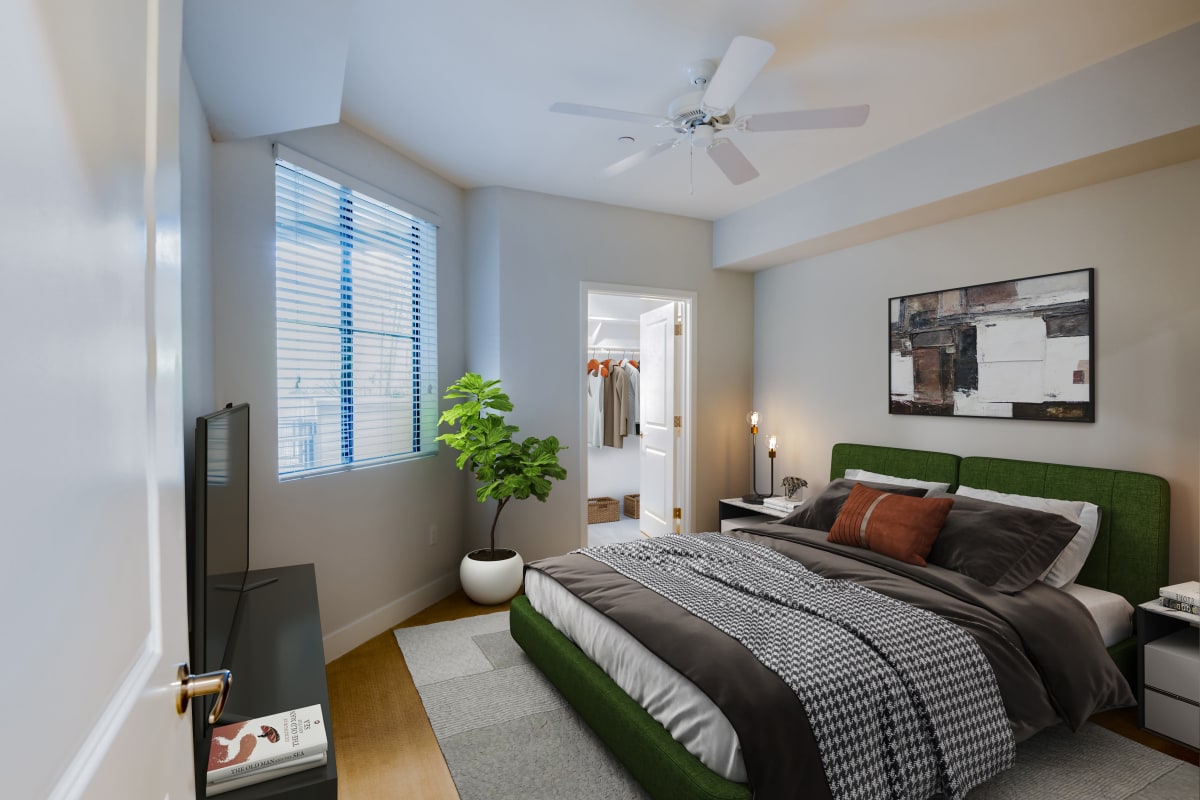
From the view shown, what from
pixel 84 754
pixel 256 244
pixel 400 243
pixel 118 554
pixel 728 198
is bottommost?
pixel 84 754

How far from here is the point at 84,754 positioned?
1.55 feet

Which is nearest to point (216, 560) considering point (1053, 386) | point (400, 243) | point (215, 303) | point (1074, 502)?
point (215, 303)

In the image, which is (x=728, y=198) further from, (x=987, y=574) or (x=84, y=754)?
(x=84, y=754)

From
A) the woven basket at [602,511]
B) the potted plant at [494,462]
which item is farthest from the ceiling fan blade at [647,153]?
the woven basket at [602,511]

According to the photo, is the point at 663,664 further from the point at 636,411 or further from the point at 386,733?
the point at 636,411

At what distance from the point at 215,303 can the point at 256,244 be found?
1.10 feet

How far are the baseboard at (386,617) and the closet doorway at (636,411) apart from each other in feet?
3.38

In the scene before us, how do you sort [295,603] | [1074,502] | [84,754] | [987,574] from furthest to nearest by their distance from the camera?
[1074,502]
[987,574]
[295,603]
[84,754]

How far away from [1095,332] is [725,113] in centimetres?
208

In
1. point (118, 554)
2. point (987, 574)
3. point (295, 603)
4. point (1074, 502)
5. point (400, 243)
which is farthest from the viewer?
point (400, 243)

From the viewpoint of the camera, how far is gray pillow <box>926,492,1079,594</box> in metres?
2.57

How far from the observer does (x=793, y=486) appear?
443 centimetres

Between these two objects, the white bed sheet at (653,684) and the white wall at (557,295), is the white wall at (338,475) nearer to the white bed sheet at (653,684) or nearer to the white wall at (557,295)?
the white wall at (557,295)

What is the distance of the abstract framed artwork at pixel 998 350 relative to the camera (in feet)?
9.94
